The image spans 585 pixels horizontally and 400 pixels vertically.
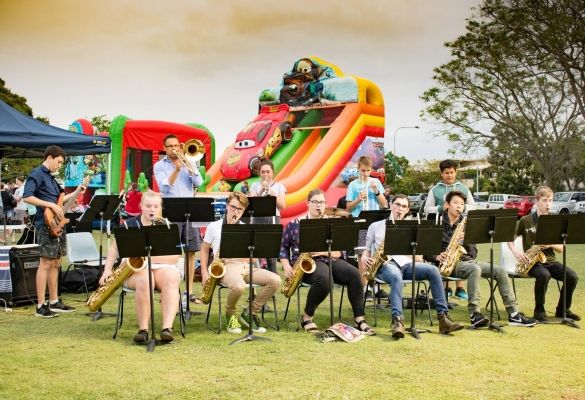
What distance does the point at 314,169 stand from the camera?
18094mm

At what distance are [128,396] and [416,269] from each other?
3885mm

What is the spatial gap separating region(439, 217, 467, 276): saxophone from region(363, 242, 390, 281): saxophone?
2.48 ft

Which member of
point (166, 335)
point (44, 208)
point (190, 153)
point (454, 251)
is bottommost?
point (166, 335)

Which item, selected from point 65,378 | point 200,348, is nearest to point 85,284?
point 200,348

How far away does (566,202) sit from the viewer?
34.0 meters

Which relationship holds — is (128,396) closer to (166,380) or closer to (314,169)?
(166,380)

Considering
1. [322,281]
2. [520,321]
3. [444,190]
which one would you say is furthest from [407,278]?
[444,190]

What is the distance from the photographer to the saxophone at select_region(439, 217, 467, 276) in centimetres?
766

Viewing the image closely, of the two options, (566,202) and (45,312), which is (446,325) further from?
(566,202)

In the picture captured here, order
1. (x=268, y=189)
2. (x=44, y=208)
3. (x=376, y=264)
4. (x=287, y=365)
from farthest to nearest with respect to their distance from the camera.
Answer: (x=268, y=189)
(x=44, y=208)
(x=376, y=264)
(x=287, y=365)

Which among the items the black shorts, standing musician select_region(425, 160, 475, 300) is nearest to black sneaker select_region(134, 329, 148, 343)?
the black shorts

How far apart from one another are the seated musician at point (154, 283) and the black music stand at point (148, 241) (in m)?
0.31

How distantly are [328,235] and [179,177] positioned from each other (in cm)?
264

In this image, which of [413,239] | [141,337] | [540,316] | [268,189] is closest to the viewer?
[141,337]
